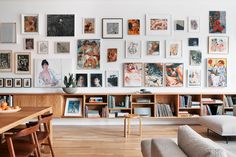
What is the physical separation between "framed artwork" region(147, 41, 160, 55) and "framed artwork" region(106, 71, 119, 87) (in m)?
0.92

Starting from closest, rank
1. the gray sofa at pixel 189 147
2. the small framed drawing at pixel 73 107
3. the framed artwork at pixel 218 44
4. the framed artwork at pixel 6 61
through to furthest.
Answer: the gray sofa at pixel 189 147 < the small framed drawing at pixel 73 107 < the framed artwork at pixel 6 61 < the framed artwork at pixel 218 44

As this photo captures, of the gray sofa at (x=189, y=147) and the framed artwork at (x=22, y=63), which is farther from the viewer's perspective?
the framed artwork at (x=22, y=63)

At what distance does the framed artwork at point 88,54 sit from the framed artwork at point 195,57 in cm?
219

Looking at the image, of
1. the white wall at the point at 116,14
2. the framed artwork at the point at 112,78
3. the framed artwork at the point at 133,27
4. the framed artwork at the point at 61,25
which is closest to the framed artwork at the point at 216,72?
the white wall at the point at 116,14

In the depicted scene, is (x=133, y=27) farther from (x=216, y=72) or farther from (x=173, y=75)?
(x=216, y=72)

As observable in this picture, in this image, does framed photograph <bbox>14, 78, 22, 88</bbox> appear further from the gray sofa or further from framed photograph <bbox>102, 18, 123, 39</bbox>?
the gray sofa

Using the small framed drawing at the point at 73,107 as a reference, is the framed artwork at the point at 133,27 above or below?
above

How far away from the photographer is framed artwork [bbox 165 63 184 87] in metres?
5.83

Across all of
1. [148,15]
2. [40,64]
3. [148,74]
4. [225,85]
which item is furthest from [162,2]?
[40,64]

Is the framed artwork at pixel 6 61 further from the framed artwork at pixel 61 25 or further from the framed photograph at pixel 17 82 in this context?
the framed artwork at pixel 61 25

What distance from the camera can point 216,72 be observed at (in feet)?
19.2

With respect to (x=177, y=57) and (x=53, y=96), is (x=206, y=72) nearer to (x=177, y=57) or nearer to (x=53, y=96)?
(x=177, y=57)

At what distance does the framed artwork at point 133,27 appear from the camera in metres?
5.82

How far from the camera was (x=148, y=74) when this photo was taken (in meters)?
5.82
